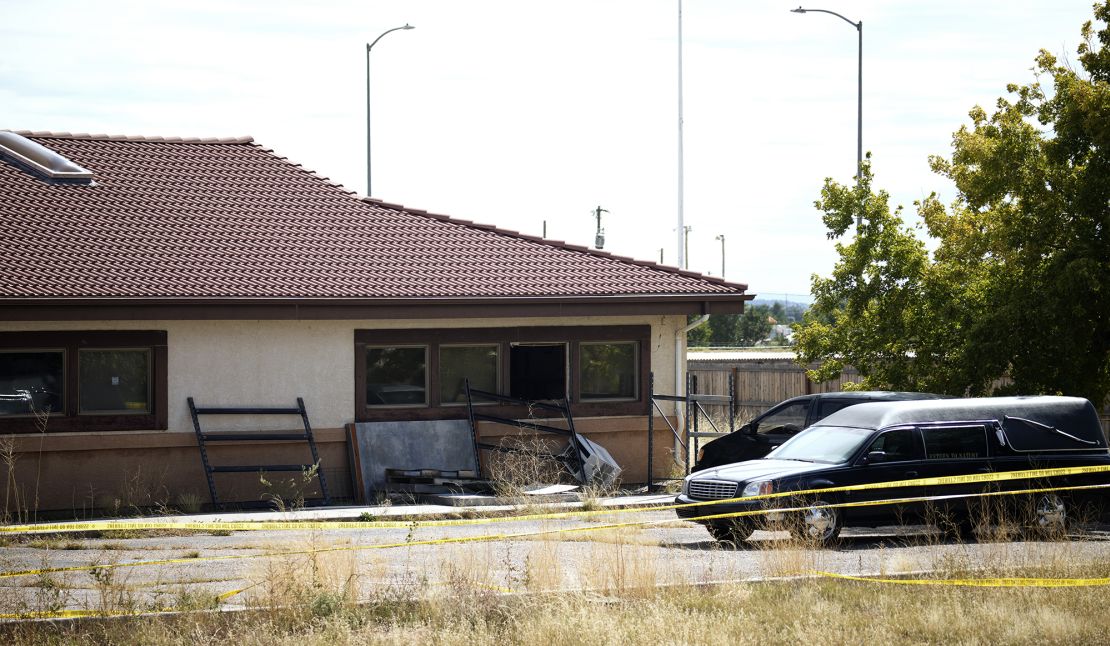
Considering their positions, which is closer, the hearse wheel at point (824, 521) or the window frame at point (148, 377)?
the hearse wheel at point (824, 521)

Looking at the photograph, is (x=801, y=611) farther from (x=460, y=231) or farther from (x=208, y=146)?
(x=208, y=146)

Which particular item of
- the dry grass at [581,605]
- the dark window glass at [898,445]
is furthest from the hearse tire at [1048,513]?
the dry grass at [581,605]

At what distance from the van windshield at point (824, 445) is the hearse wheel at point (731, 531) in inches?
54.0

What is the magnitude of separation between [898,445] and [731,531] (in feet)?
7.67

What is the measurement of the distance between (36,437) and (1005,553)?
1306 cm

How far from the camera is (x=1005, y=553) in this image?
12156 mm

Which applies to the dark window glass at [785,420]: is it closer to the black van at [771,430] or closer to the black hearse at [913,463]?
the black van at [771,430]

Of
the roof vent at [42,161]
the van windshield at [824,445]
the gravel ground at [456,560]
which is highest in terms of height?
the roof vent at [42,161]

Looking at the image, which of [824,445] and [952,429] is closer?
[952,429]

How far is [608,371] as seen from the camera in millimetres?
22141

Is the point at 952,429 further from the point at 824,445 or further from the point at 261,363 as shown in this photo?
the point at 261,363

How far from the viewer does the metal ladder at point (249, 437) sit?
1909 cm

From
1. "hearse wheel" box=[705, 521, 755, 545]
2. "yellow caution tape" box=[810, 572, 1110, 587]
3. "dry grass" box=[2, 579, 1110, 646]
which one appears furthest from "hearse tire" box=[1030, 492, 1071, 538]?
"dry grass" box=[2, 579, 1110, 646]

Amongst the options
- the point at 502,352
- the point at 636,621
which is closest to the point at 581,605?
the point at 636,621
